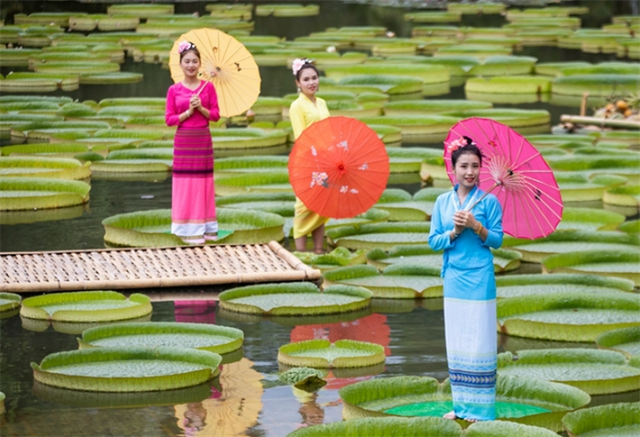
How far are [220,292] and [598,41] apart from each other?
18087mm

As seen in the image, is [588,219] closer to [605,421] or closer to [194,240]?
[194,240]

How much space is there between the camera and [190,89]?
26.6 feet

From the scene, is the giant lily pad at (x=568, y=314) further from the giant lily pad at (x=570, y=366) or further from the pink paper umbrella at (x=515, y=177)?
the pink paper umbrella at (x=515, y=177)

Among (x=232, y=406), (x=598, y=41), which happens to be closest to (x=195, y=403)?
(x=232, y=406)

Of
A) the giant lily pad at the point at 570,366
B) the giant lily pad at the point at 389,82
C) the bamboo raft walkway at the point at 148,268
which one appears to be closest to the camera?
the giant lily pad at the point at 570,366

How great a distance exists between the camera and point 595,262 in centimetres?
808

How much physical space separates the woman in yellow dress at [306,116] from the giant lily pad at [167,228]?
31 centimetres

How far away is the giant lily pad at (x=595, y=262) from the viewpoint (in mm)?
7844

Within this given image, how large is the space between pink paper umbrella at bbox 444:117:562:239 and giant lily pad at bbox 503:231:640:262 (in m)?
3.27

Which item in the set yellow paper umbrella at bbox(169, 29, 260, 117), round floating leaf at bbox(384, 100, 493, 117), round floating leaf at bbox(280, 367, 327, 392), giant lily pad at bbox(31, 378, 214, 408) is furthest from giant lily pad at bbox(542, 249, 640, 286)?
round floating leaf at bbox(384, 100, 493, 117)

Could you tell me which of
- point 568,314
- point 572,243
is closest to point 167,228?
point 572,243

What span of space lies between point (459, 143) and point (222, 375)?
1.78m

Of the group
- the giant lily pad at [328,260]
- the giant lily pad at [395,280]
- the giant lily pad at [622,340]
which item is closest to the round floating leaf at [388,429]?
the giant lily pad at [622,340]

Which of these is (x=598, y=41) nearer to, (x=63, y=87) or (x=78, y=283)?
(x=63, y=87)
